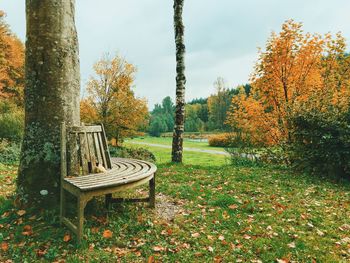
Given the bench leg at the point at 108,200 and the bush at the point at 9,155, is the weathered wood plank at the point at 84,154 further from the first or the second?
the bush at the point at 9,155

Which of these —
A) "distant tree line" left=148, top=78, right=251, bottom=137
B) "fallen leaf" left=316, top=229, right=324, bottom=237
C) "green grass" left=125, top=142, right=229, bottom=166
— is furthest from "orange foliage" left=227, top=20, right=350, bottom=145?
"distant tree line" left=148, top=78, right=251, bottom=137

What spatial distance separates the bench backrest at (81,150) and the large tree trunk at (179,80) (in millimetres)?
5771

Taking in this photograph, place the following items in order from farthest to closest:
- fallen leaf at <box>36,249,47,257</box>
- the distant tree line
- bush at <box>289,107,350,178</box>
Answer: the distant tree line, bush at <box>289,107,350,178</box>, fallen leaf at <box>36,249,47,257</box>

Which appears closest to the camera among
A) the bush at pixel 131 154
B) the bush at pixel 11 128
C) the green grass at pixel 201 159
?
the bush at pixel 11 128

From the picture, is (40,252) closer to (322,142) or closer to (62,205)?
(62,205)

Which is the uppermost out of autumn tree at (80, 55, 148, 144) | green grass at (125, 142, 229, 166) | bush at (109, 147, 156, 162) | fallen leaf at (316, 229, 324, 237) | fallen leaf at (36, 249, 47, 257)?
autumn tree at (80, 55, 148, 144)

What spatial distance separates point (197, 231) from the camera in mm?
3729

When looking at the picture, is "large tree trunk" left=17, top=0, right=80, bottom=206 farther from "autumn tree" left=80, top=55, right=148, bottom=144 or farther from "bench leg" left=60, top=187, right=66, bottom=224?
"autumn tree" left=80, top=55, right=148, bottom=144

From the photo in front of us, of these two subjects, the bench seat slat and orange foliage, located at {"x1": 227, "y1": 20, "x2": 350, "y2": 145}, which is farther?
orange foliage, located at {"x1": 227, "y1": 20, "x2": 350, "y2": 145}

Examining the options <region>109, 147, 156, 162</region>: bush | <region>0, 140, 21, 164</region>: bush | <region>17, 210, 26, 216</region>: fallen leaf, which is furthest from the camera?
<region>109, 147, 156, 162</region>: bush

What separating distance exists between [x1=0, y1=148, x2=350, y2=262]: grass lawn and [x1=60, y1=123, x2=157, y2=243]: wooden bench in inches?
10.9

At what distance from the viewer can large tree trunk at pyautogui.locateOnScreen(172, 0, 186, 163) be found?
978 centimetres

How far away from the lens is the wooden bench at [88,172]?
3104 mm

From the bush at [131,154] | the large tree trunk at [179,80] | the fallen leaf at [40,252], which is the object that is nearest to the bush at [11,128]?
the bush at [131,154]
